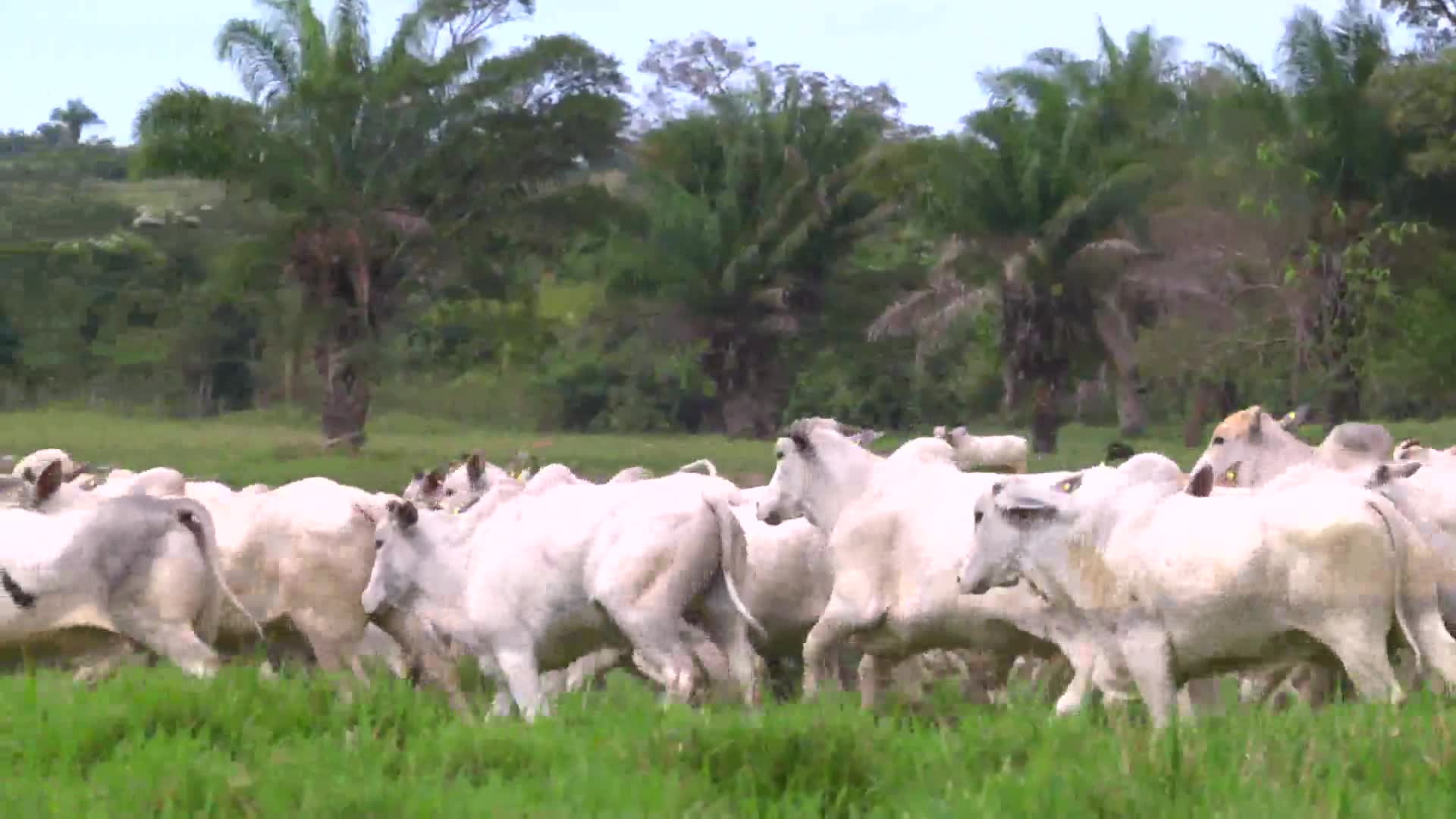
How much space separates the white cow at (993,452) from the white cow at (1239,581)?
26.7 feet

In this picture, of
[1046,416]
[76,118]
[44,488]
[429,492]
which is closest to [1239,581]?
[429,492]

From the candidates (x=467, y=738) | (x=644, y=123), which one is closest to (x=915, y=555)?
(x=467, y=738)

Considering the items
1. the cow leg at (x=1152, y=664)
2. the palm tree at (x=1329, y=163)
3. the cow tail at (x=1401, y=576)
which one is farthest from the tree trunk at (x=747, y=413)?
the cow tail at (x=1401, y=576)

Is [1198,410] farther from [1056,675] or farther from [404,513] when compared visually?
[404,513]

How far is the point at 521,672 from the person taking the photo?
29.1 ft

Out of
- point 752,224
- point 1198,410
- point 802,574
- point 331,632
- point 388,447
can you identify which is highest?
point 752,224

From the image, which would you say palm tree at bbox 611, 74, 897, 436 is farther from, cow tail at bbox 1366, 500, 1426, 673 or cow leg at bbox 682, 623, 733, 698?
cow tail at bbox 1366, 500, 1426, 673

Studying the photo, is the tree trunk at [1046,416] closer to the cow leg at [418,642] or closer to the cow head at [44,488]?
the cow leg at [418,642]

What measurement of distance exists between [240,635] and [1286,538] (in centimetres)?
518

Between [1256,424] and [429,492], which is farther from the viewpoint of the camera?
[1256,424]

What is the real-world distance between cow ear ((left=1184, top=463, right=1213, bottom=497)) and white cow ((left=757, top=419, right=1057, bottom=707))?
2.48ft

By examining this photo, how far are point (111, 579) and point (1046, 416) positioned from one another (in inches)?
919

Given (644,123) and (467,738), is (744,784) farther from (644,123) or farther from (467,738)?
(644,123)

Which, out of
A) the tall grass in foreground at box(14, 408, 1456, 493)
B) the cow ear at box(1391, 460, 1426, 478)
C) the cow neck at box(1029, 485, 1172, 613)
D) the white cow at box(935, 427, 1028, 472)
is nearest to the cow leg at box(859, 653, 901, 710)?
the cow neck at box(1029, 485, 1172, 613)
